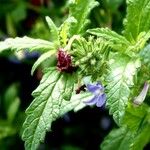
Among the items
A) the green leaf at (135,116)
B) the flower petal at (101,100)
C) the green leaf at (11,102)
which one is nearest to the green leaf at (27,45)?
the flower petal at (101,100)

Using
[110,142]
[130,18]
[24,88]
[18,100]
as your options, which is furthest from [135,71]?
[24,88]

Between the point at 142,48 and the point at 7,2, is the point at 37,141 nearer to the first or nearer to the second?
the point at 142,48

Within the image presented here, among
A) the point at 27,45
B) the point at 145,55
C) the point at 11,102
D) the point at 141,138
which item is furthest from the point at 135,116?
the point at 11,102

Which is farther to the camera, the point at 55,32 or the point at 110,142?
the point at 110,142

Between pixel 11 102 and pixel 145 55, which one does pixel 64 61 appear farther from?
pixel 11 102

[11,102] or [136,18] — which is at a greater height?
[136,18]

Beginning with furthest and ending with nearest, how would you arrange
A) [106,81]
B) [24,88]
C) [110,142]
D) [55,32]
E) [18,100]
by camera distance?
[24,88] < [18,100] < [110,142] < [55,32] < [106,81]

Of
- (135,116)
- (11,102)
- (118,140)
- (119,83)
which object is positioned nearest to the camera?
(119,83)
